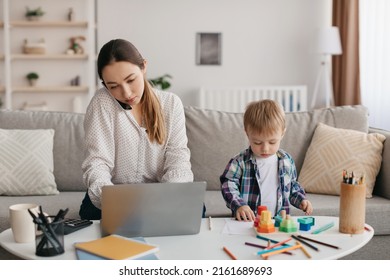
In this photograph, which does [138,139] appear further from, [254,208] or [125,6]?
[125,6]

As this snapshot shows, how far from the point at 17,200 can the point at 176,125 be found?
92cm

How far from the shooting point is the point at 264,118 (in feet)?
5.72

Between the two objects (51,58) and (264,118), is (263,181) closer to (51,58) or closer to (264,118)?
(264,118)

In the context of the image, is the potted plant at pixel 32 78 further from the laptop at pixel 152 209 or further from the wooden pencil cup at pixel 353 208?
the wooden pencil cup at pixel 353 208

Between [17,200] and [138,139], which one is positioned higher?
[138,139]

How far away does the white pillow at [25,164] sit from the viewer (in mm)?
2502

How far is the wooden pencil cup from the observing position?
1.49 metres

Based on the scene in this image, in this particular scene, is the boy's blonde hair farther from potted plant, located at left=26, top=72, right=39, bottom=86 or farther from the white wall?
potted plant, located at left=26, top=72, right=39, bottom=86

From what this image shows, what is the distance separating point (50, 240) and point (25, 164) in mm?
1283

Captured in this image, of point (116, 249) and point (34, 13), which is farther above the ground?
point (34, 13)

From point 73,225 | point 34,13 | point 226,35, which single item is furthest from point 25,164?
point 226,35

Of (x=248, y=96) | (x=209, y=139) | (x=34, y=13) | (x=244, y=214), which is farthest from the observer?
(x=248, y=96)
